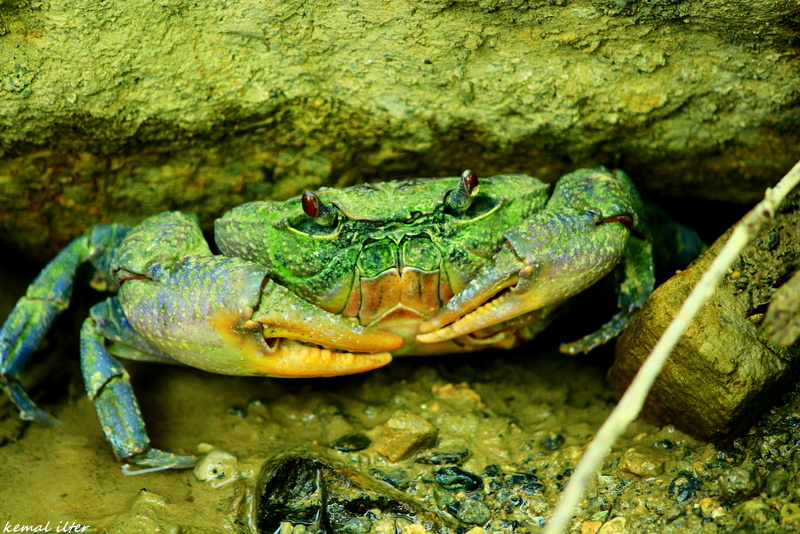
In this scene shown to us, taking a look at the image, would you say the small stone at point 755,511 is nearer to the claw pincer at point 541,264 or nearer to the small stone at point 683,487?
the small stone at point 683,487

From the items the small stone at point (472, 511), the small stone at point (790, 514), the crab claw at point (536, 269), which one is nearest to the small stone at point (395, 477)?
the small stone at point (472, 511)

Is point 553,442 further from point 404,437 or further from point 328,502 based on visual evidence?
point 328,502

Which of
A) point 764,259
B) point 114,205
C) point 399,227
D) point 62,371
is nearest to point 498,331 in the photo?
point 399,227

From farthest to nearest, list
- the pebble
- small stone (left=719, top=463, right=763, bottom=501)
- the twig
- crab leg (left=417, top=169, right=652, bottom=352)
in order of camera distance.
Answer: the pebble < crab leg (left=417, top=169, right=652, bottom=352) < small stone (left=719, top=463, right=763, bottom=501) < the twig

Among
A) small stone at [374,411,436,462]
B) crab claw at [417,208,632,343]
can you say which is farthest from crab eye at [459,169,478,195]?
small stone at [374,411,436,462]

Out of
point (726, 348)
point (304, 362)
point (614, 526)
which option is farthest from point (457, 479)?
point (726, 348)

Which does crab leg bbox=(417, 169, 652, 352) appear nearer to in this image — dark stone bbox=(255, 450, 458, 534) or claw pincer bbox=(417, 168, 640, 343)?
claw pincer bbox=(417, 168, 640, 343)
